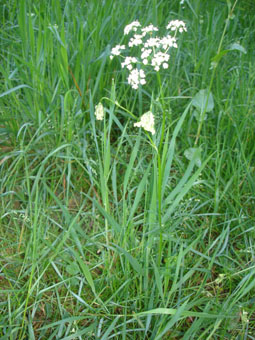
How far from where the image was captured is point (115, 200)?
4.94 feet

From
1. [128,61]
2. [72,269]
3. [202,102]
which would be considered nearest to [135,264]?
[72,269]

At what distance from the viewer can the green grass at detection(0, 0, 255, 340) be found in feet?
4.03

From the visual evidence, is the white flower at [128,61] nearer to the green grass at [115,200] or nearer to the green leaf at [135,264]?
the green grass at [115,200]

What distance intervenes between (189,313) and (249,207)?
64 centimetres

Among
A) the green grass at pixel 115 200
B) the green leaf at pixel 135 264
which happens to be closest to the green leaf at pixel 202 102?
the green grass at pixel 115 200

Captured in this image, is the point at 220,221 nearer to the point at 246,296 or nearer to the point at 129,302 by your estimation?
the point at 246,296

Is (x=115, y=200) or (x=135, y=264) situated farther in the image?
(x=115, y=200)

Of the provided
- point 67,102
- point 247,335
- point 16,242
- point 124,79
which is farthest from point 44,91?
point 247,335

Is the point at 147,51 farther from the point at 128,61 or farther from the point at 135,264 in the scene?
the point at 135,264

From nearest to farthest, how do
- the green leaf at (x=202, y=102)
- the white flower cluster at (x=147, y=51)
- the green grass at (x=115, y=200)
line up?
the white flower cluster at (x=147, y=51)
the green grass at (x=115, y=200)
the green leaf at (x=202, y=102)

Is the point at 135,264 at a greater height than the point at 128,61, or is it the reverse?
the point at 128,61

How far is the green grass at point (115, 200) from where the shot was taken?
4.03 ft

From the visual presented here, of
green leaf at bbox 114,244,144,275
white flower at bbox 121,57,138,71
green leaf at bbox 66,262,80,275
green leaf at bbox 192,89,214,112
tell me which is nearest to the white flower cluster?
white flower at bbox 121,57,138,71

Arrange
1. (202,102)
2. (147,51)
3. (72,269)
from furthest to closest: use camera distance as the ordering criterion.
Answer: (202,102), (72,269), (147,51)
